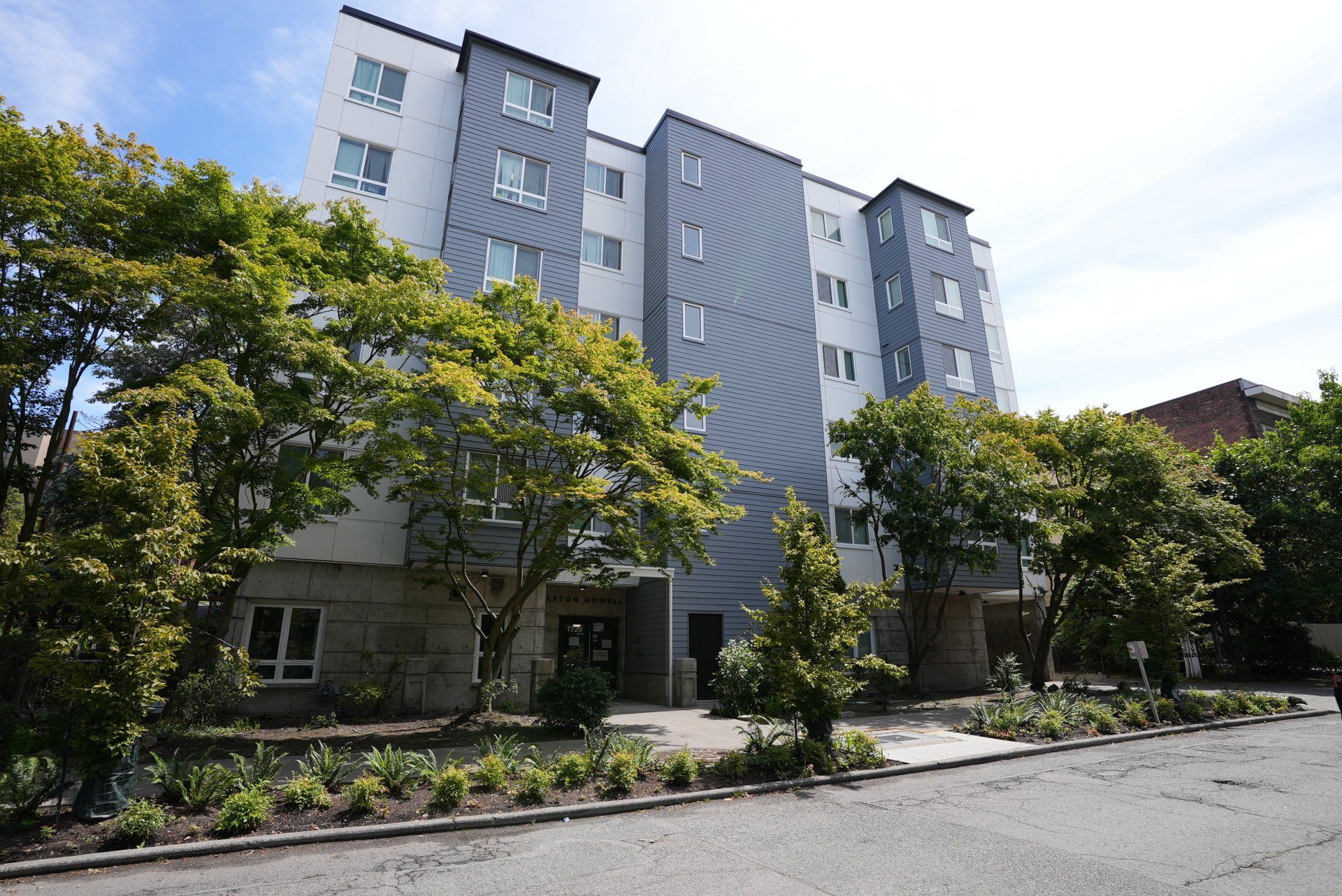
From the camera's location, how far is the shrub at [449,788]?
8289 millimetres

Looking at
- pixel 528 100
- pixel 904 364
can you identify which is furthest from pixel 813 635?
pixel 528 100

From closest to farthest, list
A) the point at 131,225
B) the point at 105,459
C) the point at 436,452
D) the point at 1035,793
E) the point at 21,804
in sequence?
the point at 21,804 → the point at 105,459 → the point at 1035,793 → the point at 131,225 → the point at 436,452

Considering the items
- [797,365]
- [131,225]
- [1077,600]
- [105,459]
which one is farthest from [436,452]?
[1077,600]

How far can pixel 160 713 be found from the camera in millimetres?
13789

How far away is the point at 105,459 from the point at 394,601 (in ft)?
31.9

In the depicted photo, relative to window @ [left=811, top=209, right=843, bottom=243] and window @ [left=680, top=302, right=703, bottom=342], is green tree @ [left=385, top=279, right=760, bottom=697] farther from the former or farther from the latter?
window @ [left=811, top=209, right=843, bottom=243]

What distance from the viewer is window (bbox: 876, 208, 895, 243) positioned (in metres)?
29.5

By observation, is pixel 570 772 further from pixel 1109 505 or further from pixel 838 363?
pixel 838 363

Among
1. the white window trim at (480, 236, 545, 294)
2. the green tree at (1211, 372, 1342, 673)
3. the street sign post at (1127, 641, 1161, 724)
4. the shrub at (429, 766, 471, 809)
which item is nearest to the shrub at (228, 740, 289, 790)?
the shrub at (429, 766, 471, 809)

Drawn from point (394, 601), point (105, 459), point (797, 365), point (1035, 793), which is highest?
point (797, 365)

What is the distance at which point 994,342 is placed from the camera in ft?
108

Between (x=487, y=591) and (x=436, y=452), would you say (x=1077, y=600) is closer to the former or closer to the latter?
(x=487, y=591)

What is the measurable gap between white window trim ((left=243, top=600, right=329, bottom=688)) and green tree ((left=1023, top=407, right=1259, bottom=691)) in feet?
68.0

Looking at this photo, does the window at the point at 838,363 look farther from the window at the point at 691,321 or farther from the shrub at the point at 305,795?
the shrub at the point at 305,795
